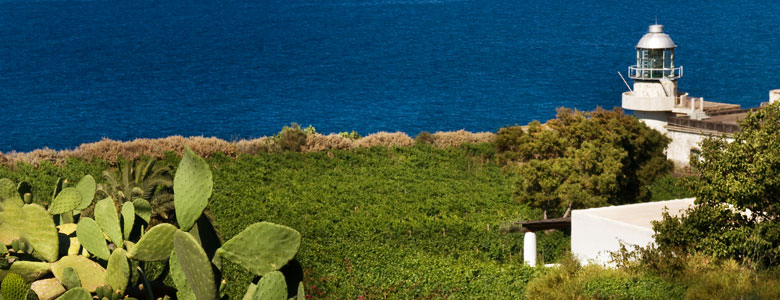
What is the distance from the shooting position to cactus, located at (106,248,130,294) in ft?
17.1

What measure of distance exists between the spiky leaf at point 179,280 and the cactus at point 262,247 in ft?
0.83

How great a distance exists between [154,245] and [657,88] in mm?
40052

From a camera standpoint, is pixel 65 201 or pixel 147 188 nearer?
pixel 65 201

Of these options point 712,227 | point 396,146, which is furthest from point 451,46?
point 712,227

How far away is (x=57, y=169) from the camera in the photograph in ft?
119

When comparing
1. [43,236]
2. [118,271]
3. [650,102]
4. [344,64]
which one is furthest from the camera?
[344,64]

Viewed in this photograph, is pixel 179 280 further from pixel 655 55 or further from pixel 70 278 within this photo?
pixel 655 55

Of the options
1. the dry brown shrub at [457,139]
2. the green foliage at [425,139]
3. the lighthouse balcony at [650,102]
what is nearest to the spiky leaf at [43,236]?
the dry brown shrub at [457,139]

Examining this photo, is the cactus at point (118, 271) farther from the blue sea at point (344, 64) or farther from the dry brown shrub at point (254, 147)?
the blue sea at point (344, 64)

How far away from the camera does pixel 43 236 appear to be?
5.62m

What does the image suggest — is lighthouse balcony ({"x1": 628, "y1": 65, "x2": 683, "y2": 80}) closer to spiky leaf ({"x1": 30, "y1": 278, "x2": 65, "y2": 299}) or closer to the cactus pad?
the cactus pad

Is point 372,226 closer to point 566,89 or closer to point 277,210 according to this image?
point 277,210

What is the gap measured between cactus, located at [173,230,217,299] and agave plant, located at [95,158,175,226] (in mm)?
19338

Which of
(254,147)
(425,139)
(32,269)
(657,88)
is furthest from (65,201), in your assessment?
(657,88)
